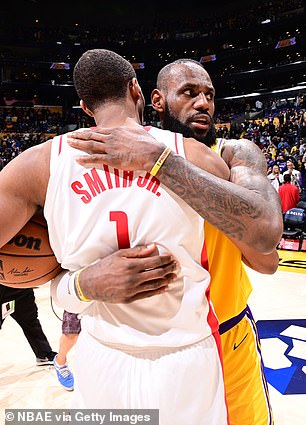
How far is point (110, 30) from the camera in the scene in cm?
3033

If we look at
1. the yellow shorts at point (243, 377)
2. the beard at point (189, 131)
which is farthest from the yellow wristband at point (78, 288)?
the beard at point (189, 131)

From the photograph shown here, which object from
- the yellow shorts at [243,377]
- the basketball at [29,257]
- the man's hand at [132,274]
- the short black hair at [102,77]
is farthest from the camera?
the yellow shorts at [243,377]

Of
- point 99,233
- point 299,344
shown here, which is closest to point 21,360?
point 299,344

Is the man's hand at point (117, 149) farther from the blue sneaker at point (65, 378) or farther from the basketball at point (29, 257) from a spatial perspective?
the blue sneaker at point (65, 378)

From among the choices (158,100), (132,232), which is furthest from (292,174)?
(132,232)

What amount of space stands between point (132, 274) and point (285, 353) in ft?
9.76

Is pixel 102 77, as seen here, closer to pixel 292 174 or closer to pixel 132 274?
pixel 132 274

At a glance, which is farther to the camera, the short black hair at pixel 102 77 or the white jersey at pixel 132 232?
the short black hair at pixel 102 77

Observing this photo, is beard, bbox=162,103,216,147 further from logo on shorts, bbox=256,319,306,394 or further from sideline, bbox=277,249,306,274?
sideline, bbox=277,249,306,274

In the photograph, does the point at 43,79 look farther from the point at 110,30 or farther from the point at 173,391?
the point at 173,391

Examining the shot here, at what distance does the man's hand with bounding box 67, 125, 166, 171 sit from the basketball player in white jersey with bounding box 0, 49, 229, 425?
0.9 inches

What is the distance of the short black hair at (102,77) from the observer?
1216 millimetres

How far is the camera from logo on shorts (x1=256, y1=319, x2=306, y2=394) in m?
3.14

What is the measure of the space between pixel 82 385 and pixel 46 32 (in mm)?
31879
